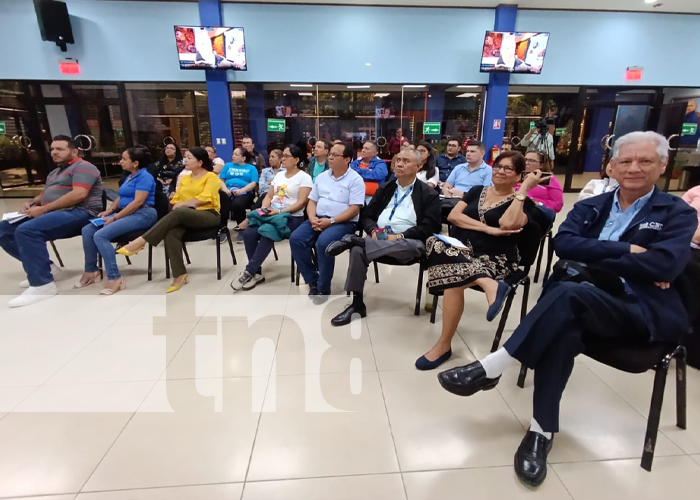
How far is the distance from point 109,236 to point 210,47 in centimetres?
463

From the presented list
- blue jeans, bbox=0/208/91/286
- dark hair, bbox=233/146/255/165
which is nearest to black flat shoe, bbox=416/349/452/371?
blue jeans, bbox=0/208/91/286

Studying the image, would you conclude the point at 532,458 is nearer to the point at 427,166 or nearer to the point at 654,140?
the point at 654,140

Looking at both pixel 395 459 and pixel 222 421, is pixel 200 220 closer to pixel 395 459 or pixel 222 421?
pixel 222 421

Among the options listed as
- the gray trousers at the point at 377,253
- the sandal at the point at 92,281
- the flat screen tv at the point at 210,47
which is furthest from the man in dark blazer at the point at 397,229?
the flat screen tv at the point at 210,47

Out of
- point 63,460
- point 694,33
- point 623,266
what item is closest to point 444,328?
point 623,266

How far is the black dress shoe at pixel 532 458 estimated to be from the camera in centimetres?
141

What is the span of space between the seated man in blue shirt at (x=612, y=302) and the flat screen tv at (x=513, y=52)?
597cm

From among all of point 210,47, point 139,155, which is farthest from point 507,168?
point 210,47

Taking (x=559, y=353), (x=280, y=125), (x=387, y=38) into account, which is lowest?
(x=559, y=353)

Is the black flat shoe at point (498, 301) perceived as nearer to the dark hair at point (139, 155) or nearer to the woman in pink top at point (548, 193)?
the woman in pink top at point (548, 193)

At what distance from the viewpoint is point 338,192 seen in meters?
3.02

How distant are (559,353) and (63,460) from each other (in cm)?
208

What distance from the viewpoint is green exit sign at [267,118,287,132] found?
755 centimetres

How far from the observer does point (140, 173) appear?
11.0 feet
